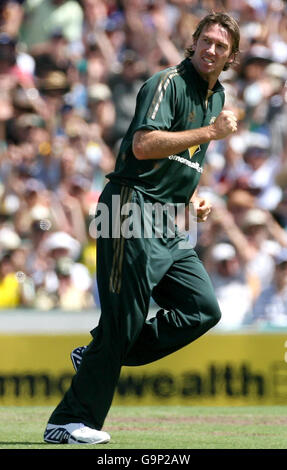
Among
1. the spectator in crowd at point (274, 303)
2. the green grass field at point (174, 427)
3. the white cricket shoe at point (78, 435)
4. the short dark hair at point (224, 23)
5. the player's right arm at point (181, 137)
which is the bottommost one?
the green grass field at point (174, 427)

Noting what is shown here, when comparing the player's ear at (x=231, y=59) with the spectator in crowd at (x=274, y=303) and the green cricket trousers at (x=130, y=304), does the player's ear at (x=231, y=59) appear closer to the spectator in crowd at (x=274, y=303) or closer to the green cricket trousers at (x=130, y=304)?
the green cricket trousers at (x=130, y=304)

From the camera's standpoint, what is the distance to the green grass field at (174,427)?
5871 millimetres


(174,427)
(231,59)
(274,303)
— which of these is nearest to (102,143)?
(274,303)

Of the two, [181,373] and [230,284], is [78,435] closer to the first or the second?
[181,373]

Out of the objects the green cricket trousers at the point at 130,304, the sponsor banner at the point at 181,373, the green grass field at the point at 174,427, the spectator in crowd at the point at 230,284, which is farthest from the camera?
the spectator in crowd at the point at 230,284

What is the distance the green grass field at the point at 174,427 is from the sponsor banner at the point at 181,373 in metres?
0.30

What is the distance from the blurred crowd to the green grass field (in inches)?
53.0

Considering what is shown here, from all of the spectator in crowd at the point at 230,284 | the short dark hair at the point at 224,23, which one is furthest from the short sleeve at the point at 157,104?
the spectator in crowd at the point at 230,284

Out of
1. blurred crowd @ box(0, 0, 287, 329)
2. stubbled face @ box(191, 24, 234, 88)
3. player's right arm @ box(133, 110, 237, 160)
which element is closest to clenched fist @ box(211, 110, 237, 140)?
player's right arm @ box(133, 110, 237, 160)

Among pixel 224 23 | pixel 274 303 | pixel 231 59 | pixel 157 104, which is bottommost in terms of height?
pixel 274 303

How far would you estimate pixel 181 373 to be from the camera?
8.95m

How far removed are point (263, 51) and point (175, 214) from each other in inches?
264

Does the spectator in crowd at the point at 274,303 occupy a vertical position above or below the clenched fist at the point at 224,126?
below

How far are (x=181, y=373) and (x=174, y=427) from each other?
201cm
